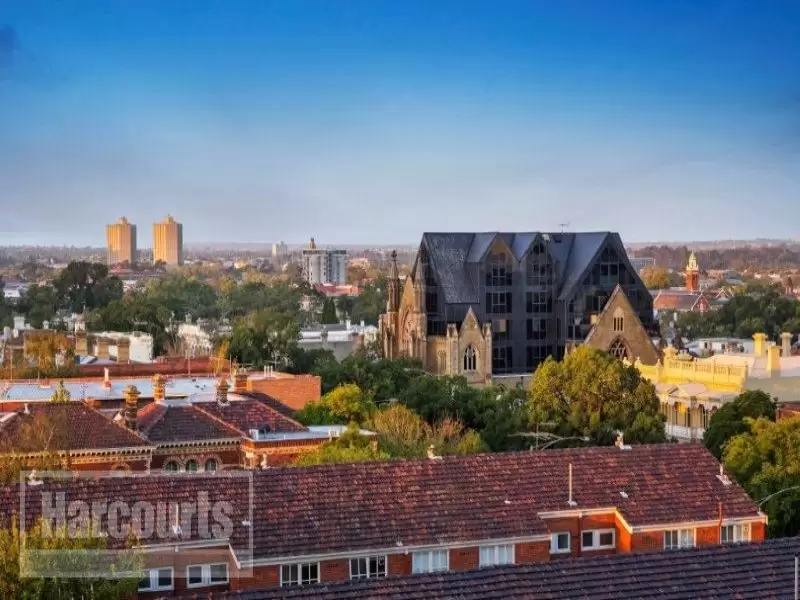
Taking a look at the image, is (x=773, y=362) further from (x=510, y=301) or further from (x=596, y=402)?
(x=510, y=301)

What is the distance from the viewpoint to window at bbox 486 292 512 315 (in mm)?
84938

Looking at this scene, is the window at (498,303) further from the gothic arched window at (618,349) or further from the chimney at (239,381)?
the chimney at (239,381)

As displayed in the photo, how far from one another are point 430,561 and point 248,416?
1733cm

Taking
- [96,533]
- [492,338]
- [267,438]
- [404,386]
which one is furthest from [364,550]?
[492,338]

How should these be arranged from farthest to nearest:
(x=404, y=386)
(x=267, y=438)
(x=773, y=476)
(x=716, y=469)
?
(x=404, y=386) < (x=267, y=438) < (x=773, y=476) < (x=716, y=469)

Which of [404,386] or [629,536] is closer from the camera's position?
[629,536]

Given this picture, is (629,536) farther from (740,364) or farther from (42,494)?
(740,364)

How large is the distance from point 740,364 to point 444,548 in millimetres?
37796

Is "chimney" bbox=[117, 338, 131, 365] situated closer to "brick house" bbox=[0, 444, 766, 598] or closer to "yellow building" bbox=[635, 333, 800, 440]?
"yellow building" bbox=[635, 333, 800, 440]

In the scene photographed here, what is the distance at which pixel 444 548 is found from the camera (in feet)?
99.7

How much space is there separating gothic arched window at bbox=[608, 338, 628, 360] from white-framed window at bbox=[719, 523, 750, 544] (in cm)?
4847

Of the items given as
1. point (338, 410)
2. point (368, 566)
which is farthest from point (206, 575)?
point (338, 410)

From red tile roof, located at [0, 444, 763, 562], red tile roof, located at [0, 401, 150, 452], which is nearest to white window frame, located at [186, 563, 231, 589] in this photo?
red tile roof, located at [0, 444, 763, 562]

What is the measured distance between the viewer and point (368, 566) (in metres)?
29.9
